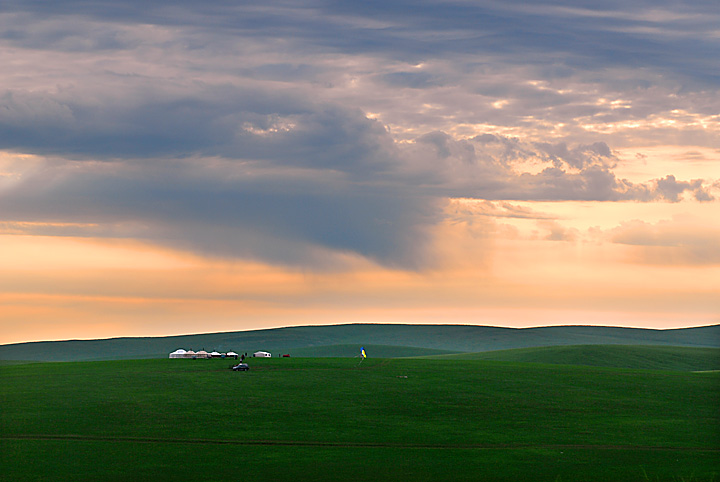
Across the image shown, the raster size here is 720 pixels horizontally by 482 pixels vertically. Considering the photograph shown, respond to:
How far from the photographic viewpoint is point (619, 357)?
400ft

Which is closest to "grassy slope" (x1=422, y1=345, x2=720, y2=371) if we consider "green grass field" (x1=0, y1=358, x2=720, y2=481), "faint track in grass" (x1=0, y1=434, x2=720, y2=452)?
"green grass field" (x1=0, y1=358, x2=720, y2=481)

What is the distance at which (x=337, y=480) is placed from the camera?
45.0 meters

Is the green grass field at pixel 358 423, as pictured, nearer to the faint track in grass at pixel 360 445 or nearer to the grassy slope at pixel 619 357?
the faint track in grass at pixel 360 445

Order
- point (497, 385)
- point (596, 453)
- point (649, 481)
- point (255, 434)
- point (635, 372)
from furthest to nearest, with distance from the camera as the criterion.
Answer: point (635, 372), point (497, 385), point (255, 434), point (596, 453), point (649, 481)

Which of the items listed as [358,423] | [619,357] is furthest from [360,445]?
[619,357]

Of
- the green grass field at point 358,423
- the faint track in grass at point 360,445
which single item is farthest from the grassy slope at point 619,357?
the faint track in grass at point 360,445

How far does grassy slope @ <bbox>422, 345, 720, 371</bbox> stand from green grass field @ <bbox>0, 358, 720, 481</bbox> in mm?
22104

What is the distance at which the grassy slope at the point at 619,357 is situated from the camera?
118 m

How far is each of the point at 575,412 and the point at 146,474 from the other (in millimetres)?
39402

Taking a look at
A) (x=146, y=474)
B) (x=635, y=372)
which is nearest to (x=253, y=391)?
(x=146, y=474)

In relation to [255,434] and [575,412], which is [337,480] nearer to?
[255,434]

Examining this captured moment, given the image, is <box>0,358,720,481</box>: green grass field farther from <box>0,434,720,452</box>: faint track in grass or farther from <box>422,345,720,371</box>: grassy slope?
<box>422,345,720,371</box>: grassy slope

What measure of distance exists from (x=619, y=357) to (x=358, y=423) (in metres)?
71.8

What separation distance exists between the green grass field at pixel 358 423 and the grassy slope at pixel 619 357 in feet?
72.5
